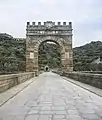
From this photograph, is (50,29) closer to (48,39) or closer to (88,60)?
(48,39)

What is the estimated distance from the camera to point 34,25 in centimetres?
4681

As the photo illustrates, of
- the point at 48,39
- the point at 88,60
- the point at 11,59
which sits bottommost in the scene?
the point at 11,59

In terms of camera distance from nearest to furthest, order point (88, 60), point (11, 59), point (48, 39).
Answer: point (48, 39)
point (11, 59)
point (88, 60)

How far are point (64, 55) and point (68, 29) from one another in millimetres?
4921

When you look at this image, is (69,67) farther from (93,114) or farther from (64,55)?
(93,114)

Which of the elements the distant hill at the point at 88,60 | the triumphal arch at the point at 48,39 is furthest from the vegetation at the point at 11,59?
the distant hill at the point at 88,60

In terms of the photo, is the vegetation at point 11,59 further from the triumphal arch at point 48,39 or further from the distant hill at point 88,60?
the distant hill at point 88,60

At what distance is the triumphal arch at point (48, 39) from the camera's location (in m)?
45.9

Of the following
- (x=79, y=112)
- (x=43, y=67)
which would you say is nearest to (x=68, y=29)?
(x=79, y=112)

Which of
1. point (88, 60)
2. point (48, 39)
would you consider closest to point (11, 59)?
point (48, 39)

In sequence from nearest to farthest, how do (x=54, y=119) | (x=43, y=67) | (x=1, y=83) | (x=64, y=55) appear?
1. (x=54, y=119)
2. (x=1, y=83)
3. (x=64, y=55)
4. (x=43, y=67)

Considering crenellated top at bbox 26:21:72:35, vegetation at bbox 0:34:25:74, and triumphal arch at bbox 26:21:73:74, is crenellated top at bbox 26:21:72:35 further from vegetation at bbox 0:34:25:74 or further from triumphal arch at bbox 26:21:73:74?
vegetation at bbox 0:34:25:74

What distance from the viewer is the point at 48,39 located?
46.2 m

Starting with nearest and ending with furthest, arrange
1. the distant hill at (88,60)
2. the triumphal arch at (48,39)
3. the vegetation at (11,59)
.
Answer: the vegetation at (11,59) → the distant hill at (88,60) → the triumphal arch at (48,39)
